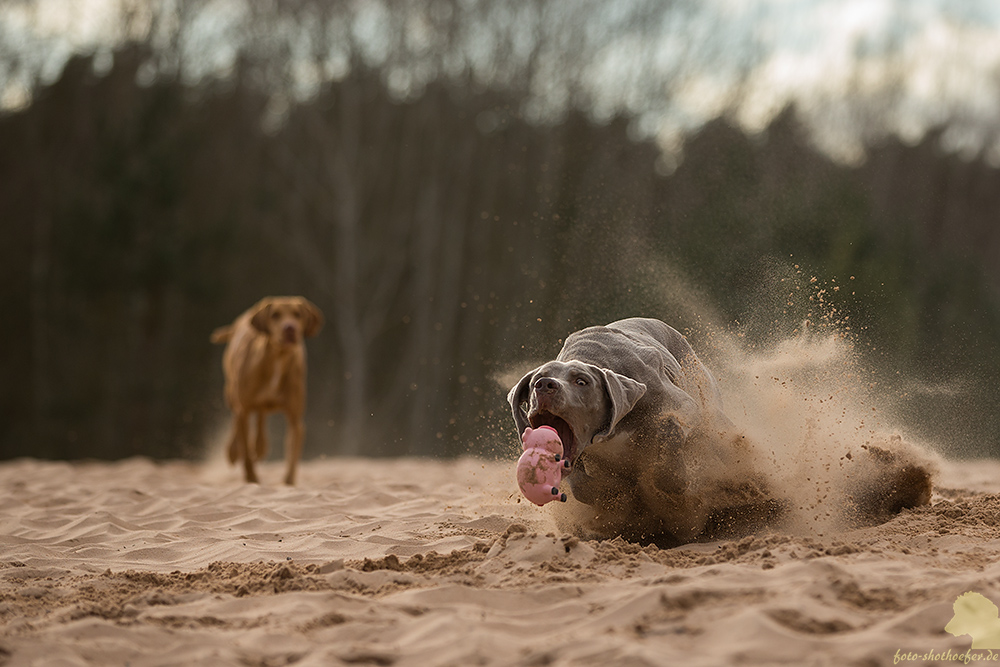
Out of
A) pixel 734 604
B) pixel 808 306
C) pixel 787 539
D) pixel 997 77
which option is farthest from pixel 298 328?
pixel 997 77

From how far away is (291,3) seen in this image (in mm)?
17672

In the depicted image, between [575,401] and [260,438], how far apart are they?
6668mm

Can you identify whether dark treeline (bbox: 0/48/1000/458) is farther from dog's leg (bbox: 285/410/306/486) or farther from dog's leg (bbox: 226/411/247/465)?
dog's leg (bbox: 285/410/306/486)

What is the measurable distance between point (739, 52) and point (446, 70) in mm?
5508

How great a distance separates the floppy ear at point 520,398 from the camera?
12.5ft

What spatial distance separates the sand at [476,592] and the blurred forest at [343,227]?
27.4ft

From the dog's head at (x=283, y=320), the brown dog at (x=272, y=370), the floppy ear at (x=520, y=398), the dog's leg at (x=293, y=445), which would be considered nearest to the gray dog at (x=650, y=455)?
the floppy ear at (x=520, y=398)

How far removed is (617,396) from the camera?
148 inches

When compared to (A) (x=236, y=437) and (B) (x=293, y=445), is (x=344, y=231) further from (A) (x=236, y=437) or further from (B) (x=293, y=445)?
(B) (x=293, y=445)

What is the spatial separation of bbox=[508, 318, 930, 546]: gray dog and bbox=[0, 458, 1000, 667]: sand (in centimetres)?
22

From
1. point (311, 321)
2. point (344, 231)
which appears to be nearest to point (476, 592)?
point (311, 321)

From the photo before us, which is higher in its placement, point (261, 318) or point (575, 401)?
point (261, 318)

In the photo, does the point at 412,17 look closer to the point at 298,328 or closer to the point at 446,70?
the point at 446,70

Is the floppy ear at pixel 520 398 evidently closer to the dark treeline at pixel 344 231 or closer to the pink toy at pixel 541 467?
the pink toy at pixel 541 467
